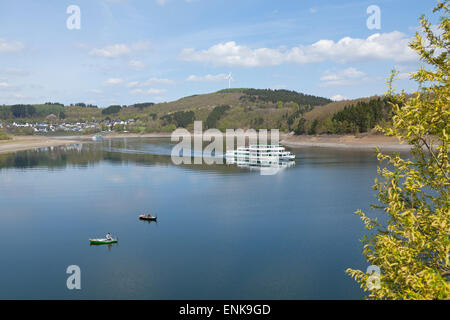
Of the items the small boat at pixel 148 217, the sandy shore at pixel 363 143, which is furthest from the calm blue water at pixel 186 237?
the sandy shore at pixel 363 143

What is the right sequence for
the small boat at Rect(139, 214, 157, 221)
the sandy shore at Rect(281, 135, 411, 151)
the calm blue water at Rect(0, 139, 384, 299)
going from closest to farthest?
the calm blue water at Rect(0, 139, 384, 299) → the small boat at Rect(139, 214, 157, 221) → the sandy shore at Rect(281, 135, 411, 151)

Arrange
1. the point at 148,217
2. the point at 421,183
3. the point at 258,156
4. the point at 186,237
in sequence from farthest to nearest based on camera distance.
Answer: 1. the point at 258,156
2. the point at 148,217
3. the point at 186,237
4. the point at 421,183

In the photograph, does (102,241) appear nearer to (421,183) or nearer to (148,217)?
(148,217)

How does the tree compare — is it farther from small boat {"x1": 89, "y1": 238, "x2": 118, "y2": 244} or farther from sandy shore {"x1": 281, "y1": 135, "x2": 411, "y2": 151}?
sandy shore {"x1": 281, "y1": 135, "x2": 411, "y2": 151}

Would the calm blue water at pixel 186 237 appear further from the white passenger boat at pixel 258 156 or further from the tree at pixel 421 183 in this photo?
the white passenger boat at pixel 258 156

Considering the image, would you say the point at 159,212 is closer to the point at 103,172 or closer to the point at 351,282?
the point at 351,282

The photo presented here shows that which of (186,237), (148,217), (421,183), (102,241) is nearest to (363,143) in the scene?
(148,217)

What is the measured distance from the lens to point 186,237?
4394 centimetres

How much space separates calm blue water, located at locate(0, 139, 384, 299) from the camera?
3075 centimetres

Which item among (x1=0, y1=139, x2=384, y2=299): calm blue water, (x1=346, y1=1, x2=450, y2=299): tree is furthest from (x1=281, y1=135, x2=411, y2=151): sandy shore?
(x1=346, y1=1, x2=450, y2=299): tree

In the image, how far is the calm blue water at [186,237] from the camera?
1211 inches

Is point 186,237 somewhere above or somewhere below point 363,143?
below

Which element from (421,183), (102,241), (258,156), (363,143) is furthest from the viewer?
(363,143)
